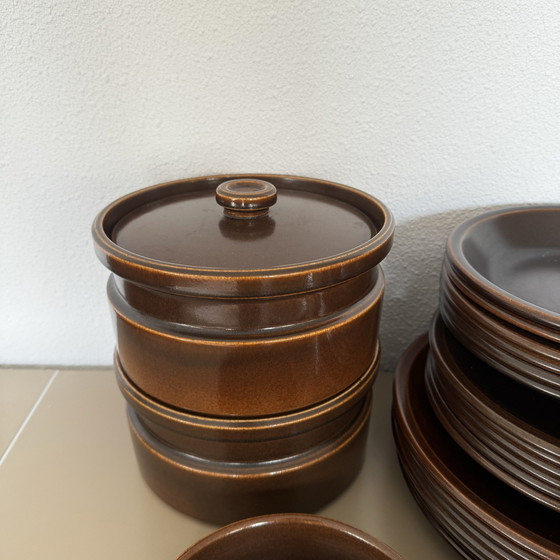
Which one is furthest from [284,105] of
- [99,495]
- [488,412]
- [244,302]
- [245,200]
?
[99,495]

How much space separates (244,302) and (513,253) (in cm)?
38

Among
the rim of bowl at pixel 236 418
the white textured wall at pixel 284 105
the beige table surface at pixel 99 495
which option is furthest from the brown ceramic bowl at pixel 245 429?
the white textured wall at pixel 284 105

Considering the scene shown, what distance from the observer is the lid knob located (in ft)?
1.69

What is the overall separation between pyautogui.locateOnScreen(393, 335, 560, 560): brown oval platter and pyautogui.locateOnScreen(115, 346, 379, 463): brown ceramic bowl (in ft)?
0.26

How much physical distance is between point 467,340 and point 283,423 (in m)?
0.20

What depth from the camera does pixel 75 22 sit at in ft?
1.93

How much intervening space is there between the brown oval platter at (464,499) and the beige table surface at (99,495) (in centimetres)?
8

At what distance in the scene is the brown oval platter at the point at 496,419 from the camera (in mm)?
408

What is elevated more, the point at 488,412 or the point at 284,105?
the point at 284,105

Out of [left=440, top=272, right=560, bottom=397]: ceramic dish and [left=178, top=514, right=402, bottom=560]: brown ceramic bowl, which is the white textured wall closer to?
[left=440, top=272, right=560, bottom=397]: ceramic dish

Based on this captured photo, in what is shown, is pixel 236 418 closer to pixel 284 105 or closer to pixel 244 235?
pixel 244 235

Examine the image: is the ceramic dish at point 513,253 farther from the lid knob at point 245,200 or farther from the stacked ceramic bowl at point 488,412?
the lid knob at point 245,200

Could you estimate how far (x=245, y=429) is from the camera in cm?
46

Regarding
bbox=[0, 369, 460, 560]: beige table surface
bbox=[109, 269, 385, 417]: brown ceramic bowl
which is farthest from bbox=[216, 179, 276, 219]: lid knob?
bbox=[0, 369, 460, 560]: beige table surface
